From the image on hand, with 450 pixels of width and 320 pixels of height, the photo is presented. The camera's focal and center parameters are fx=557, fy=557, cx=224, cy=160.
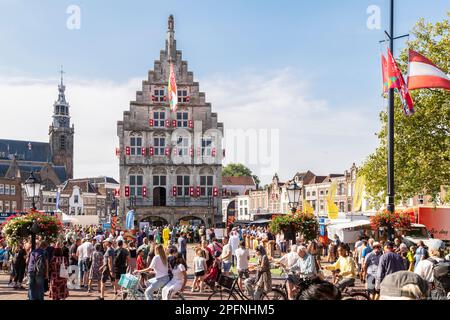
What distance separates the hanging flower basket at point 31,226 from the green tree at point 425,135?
17054mm

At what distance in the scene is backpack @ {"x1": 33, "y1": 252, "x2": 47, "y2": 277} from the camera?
40.2 ft

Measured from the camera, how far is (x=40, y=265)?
12.3 metres

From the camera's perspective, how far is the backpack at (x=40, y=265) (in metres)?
12.3

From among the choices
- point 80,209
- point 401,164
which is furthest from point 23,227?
point 80,209

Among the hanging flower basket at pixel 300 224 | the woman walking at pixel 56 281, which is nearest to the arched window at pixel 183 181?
the hanging flower basket at pixel 300 224

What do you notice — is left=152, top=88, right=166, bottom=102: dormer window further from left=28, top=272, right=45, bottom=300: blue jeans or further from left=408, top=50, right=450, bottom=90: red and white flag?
left=28, top=272, right=45, bottom=300: blue jeans

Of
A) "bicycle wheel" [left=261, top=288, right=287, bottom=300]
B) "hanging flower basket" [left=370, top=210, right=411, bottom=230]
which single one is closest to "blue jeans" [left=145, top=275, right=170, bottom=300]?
"bicycle wheel" [left=261, top=288, right=287, bottom=300]

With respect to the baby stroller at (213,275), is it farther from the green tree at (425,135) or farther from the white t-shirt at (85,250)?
the green tree at (425,135)

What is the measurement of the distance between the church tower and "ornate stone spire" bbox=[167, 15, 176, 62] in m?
84.1

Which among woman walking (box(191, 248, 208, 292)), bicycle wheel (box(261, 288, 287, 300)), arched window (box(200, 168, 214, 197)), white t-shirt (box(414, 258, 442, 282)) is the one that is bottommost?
woman walking (box(191, 248, 208, 292))

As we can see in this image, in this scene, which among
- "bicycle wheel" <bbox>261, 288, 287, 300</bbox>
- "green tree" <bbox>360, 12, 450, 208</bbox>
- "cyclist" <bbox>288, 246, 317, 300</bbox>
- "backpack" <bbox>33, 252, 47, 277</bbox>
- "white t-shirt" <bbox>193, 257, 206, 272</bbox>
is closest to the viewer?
"bicycle wheel" <bbox>261, 288, 287, 300</bbox>

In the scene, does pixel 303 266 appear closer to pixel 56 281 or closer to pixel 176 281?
pixel 176 281

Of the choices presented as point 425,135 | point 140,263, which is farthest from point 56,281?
point 425,135

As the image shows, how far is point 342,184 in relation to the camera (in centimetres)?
6869
